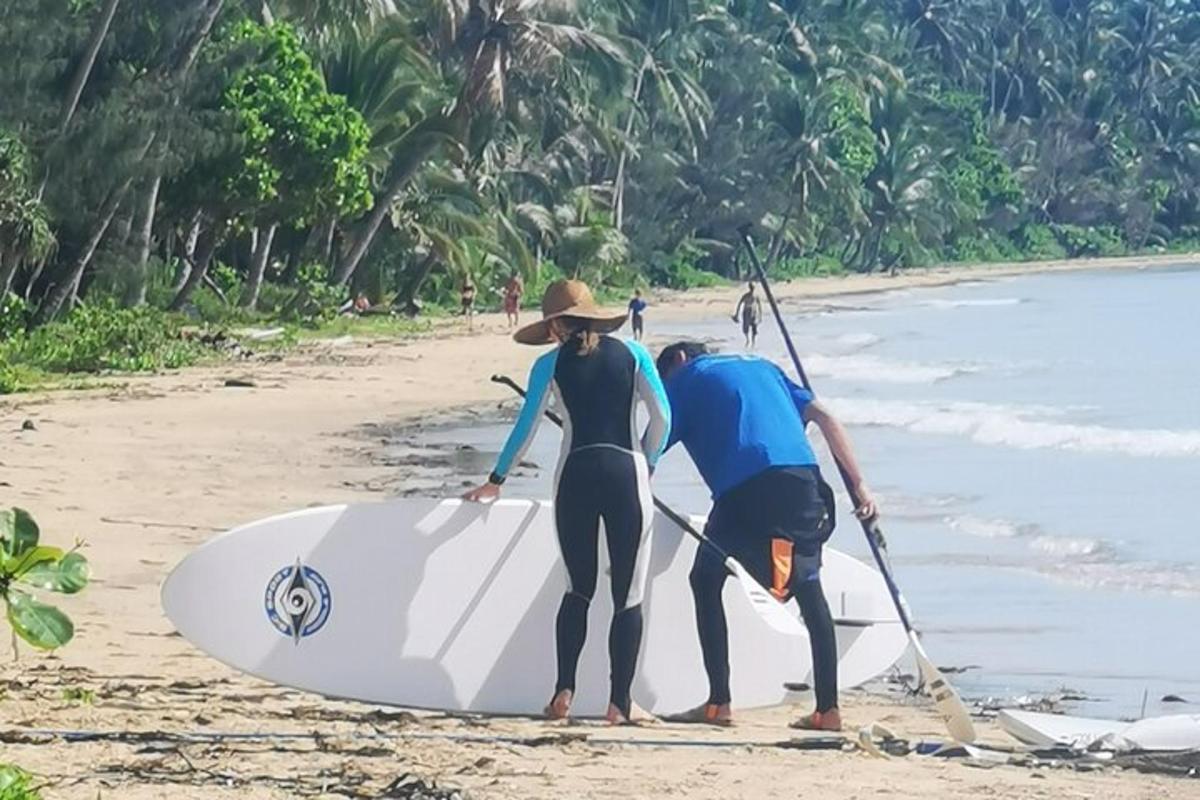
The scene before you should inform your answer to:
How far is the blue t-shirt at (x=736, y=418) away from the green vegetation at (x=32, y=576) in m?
2.32

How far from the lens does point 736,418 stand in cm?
599

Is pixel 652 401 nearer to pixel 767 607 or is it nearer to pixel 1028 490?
pixel 767 607

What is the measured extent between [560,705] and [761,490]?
85 centimetres

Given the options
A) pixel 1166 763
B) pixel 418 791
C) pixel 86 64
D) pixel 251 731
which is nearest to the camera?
pixel 418 791

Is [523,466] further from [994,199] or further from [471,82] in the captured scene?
[994,199]

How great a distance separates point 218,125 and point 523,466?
10581 mm

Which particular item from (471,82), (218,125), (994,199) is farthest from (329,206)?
(994,199)

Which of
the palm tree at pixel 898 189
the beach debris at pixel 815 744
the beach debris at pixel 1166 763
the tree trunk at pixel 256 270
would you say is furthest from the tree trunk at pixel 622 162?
the beach debris at pixel 1166 763

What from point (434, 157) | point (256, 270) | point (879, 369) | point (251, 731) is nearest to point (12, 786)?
point (251, 731)

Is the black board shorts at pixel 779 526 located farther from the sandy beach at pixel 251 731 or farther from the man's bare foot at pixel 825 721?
the sandy beach at pixel 251 731

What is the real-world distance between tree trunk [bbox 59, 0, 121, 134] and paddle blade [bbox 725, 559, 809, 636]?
16221 millimetres

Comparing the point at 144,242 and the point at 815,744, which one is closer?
the point at 815,744

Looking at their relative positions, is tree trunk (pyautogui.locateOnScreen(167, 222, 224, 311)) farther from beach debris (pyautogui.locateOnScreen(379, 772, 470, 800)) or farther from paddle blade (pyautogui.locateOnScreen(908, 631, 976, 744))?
beach debris (pyautogui.locateOnScreen(379, 772, 470, 800))

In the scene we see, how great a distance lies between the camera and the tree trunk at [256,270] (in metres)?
30.0
